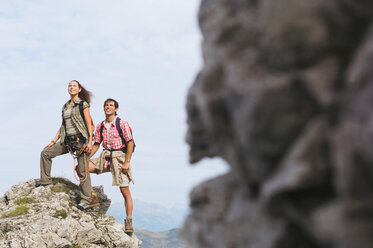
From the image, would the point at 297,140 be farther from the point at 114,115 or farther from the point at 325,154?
the point at 114,115

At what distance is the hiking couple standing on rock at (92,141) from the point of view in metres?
14.8

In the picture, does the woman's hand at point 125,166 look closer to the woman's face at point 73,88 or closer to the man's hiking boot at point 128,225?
the man's hiking boot at point 128,225

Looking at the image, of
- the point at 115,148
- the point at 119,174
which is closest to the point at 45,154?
the point at 115,148

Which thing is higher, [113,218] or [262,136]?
[113,218]

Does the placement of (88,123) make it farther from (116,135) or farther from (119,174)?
(119,174)

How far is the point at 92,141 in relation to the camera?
1532cm

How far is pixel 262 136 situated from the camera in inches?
130

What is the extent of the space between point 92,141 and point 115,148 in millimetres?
1071

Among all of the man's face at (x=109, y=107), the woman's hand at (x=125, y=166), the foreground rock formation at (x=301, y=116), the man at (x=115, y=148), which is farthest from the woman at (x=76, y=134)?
the foreground rock formation at (x=301, y=116)

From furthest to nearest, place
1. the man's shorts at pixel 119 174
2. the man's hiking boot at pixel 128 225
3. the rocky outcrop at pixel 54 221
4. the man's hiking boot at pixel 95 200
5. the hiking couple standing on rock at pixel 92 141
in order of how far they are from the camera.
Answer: the man's hiking boot at pixel 95 200
the man's hiking boot at pixel 128 225
the man's shorts at pixel 119 174
the hiking couple standing on rock at pixel 92 141
the rocky outcrop at pixel 54 221

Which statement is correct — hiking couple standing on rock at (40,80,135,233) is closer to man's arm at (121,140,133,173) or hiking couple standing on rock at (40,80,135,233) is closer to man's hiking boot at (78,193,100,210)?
man's arm at (121,140,133,173)

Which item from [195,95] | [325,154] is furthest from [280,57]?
[195,95]

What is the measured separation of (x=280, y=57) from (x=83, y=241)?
45.3 ft

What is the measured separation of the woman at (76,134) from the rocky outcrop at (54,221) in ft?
4.29
